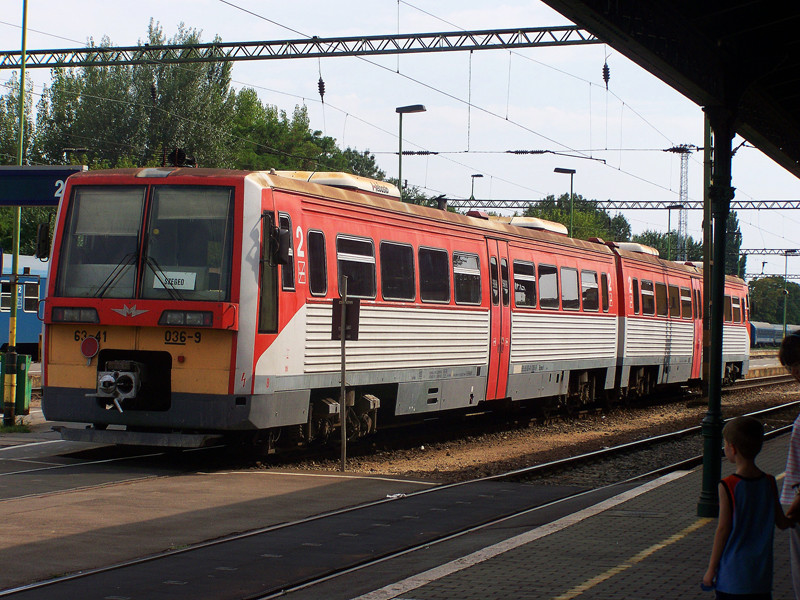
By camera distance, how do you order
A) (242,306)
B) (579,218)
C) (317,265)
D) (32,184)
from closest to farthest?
1. (242,306)
2. (317,265)
3. (32,184)
4. (579,218)

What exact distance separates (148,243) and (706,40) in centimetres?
659

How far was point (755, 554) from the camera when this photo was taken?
15.9ft

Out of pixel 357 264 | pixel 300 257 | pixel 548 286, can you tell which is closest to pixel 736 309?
pixel 548 286

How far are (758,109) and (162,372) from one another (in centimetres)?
752

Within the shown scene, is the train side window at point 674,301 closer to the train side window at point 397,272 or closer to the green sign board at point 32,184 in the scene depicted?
the train side window at point 397,272

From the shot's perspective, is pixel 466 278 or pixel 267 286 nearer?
pixel 267 286

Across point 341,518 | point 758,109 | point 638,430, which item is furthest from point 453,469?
point 638,430

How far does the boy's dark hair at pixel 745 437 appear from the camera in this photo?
4.92 meters

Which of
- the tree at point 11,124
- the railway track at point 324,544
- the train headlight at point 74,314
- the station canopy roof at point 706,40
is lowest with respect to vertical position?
the railway track at point 324,544

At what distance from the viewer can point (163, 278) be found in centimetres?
1305

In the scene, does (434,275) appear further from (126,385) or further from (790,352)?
(790,352)

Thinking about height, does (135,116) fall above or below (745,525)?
above

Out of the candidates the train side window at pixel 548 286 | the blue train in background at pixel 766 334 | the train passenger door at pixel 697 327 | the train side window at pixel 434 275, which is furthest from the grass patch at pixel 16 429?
the blue train in background at pixel 766 334

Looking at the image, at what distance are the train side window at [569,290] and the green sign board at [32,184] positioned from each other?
976 centimetres
